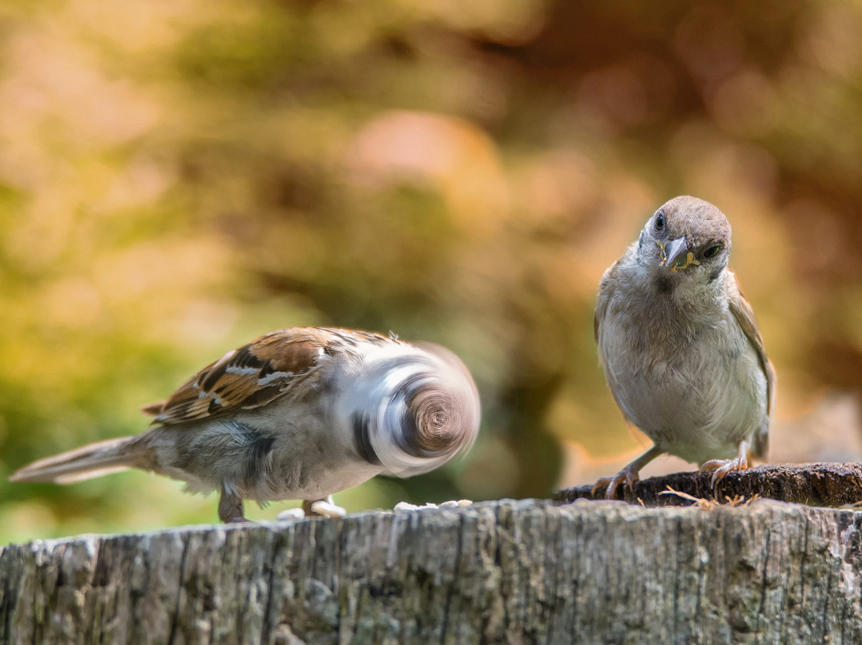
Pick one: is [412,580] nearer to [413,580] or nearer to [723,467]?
[413,580]

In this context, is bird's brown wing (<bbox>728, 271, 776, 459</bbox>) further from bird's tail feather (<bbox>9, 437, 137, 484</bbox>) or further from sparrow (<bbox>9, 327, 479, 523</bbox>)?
bird's tail feather (<bbox>9, 437, 137, 484</bbox>)

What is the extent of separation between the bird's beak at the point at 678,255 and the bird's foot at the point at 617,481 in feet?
2.45

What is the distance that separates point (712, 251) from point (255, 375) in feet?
5.10

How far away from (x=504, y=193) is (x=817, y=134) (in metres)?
2.96

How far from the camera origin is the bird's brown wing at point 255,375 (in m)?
2.37

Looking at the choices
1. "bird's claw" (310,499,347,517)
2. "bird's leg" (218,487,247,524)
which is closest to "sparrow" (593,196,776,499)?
"bird's claw" (310,499,347,517)

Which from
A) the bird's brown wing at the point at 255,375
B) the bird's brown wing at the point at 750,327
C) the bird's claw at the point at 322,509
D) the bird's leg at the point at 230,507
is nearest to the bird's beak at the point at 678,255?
the bird's brown wing at the point at 750,327

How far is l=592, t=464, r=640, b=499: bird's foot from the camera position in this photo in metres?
2.66

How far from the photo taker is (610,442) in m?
5.84

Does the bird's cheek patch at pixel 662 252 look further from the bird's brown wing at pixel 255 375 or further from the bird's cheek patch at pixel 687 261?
the bird's brown wing at pixel 255 375

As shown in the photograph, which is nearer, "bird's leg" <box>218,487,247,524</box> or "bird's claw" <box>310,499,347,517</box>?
"bird's leg" <box>218,487,247,524</box>

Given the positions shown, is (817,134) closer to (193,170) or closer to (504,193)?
(504,193)

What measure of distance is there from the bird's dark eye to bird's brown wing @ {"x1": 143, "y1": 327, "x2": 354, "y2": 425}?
1.23 meters

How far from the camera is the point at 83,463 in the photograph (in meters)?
2.89
